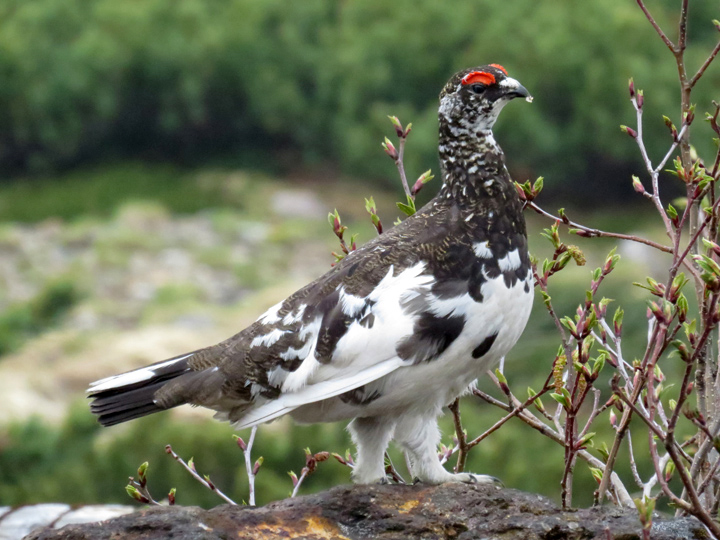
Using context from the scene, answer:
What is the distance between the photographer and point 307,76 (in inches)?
775

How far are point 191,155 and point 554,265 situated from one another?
18.5 metres

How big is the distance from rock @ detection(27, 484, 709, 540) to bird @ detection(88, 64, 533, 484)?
0.26m

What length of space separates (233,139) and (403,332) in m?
18.4

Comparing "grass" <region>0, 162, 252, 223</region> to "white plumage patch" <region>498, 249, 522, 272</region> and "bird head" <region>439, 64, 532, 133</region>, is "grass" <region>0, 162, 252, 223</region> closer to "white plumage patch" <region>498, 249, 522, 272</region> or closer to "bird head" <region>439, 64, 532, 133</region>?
"bird head" <region>439, 64, 532, 133</region>

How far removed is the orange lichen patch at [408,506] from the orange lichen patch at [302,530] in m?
0.17

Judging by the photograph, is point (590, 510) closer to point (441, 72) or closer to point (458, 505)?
point (458, 505)

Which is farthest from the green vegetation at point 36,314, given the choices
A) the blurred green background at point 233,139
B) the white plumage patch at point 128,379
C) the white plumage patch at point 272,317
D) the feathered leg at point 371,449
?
the feathered leg at point 371,449

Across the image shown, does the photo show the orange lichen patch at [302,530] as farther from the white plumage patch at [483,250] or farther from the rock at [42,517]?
the rock at [42,517]

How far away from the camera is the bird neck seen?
9.61ft

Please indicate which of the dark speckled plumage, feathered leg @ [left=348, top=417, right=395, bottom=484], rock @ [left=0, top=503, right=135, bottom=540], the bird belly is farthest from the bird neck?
rock @ [left=0, top=503, right=135, bottom=540]

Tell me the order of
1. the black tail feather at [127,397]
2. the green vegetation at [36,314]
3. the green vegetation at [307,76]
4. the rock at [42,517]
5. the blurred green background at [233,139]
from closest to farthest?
the black tail feather at [127,397] < the rock at [42,517] < the green vegetation at [36,314] < the blurred green background at [233,139] < the green vegetation at [307,76]

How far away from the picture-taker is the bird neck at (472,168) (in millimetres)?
2928

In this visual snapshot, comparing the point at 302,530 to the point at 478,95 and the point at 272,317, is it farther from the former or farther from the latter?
the point at 478,95

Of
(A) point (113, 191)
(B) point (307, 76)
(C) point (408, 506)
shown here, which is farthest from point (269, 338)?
(A) point (113, 191)
